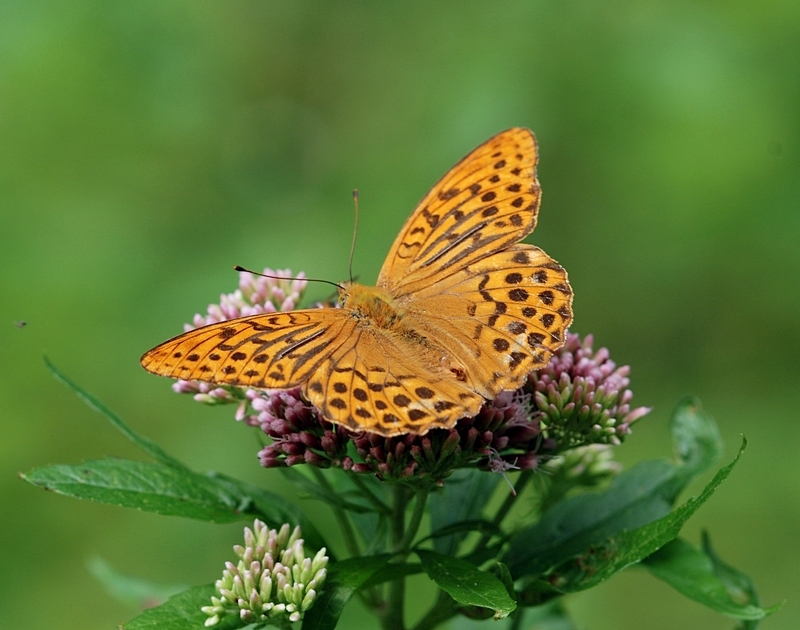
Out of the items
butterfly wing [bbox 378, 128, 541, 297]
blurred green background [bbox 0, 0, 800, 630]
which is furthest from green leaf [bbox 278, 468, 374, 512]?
blurred green background [bbox 0, 0, 800, 630]

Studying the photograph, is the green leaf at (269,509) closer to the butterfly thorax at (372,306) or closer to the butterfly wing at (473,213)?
the butterfly thorax at (372,306)

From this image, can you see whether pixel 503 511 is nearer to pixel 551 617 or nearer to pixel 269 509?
pixel 269 509

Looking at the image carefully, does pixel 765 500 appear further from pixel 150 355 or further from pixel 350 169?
pixel 150 355

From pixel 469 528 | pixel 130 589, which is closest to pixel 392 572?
pixel 469 528

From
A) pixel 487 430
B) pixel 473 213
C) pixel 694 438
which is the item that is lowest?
pixel 694 438

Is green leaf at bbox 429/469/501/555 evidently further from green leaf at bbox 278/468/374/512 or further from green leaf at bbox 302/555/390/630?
green leaf at bbox 302/555/390/630

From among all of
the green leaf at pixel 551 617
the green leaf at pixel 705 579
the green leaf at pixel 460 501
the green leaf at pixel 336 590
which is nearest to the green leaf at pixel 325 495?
the green leaf at pixel 336 590
